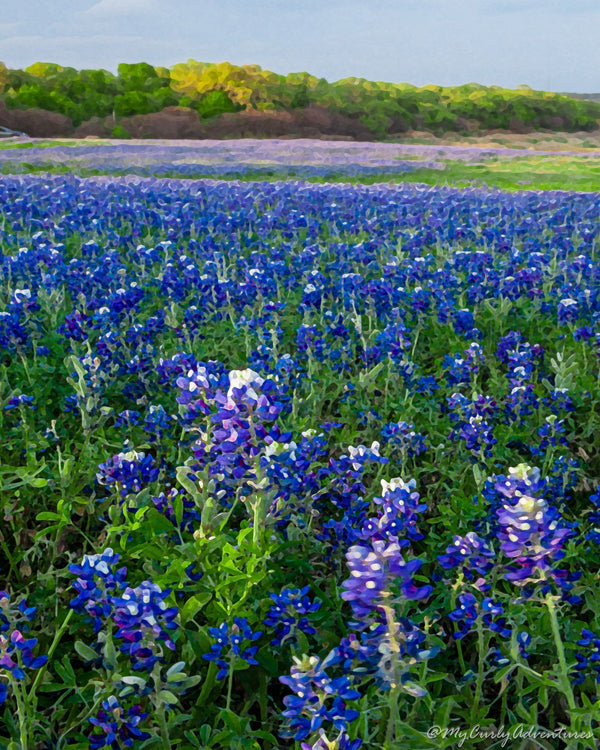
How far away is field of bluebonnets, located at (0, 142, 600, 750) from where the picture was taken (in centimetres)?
168

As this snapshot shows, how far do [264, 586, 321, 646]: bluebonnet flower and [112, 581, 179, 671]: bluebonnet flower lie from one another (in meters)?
0.34

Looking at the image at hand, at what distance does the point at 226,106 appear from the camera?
45.0 metres

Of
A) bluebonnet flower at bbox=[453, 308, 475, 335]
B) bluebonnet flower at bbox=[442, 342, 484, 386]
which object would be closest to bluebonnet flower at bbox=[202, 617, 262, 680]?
bluebonnet flower at bbox=[442, 342, 484, 386]

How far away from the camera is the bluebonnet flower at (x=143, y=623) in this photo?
5.20 feet

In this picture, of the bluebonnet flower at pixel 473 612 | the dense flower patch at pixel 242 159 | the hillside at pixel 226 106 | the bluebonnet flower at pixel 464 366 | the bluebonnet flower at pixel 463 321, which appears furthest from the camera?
the hillside at pixel 226 106

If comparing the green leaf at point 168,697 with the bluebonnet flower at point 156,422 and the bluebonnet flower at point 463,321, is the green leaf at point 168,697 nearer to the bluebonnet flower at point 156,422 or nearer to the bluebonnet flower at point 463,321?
the bluebonnet flower at point 156,422

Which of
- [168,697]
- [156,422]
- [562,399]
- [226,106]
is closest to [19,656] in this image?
[168,697]

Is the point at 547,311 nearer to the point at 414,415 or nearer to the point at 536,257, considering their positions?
the point at 536,257

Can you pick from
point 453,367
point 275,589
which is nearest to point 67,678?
point 275,589

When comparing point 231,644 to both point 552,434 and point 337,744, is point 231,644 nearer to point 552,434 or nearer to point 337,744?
point 337,744

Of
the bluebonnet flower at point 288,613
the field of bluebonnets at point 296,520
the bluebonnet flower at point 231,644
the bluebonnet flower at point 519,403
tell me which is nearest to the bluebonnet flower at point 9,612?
the field of bluebonnets at point 296,520

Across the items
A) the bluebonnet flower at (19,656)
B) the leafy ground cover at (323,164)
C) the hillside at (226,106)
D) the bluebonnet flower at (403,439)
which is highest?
the hillside at (226,106)

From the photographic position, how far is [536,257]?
575 cm

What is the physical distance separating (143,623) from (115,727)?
0.27 meters
